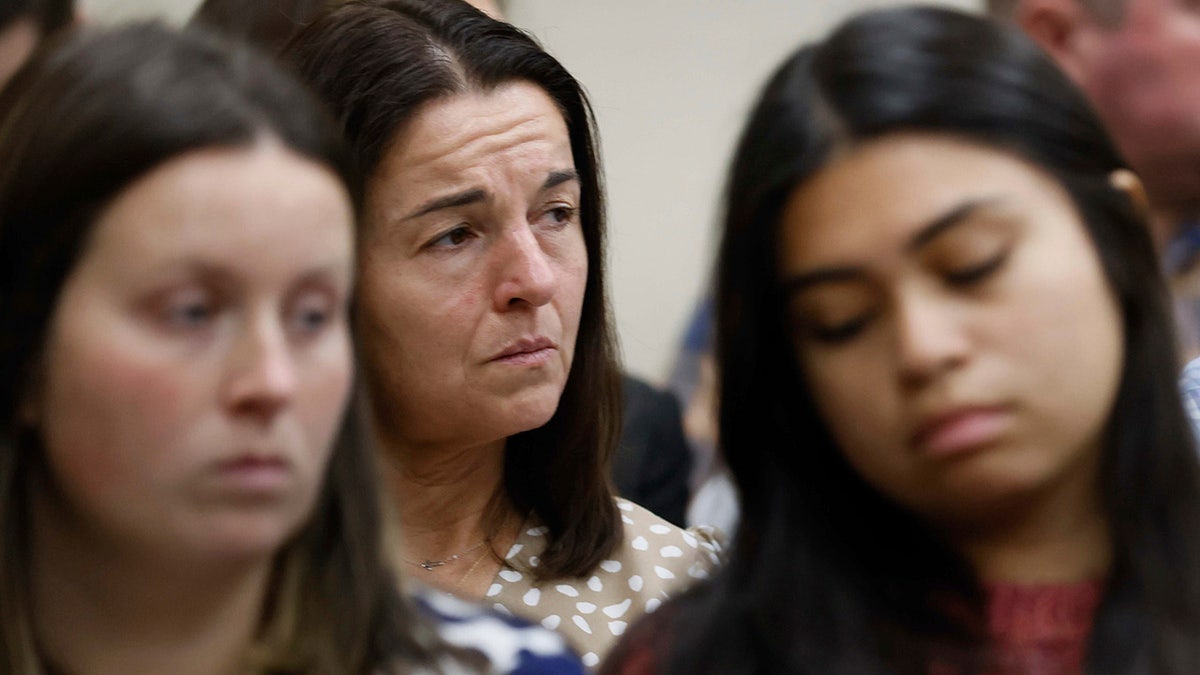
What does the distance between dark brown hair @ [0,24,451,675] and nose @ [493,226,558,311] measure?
1.83 ft

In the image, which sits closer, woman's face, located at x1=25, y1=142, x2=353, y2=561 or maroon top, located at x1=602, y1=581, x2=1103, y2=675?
woman's face, located at x1=25, y1=142, x2=353, y2=561

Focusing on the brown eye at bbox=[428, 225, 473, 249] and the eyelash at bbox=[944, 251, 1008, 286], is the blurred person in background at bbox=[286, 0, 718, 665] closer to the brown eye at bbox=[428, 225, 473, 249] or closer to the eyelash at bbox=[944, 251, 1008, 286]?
the brown eye at bbox=[428, 225, 473, 249]

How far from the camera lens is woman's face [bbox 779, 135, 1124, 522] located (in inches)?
55.8

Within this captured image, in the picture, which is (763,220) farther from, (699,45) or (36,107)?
(699,45)

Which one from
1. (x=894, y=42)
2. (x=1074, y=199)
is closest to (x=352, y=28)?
(x=894, y=42)

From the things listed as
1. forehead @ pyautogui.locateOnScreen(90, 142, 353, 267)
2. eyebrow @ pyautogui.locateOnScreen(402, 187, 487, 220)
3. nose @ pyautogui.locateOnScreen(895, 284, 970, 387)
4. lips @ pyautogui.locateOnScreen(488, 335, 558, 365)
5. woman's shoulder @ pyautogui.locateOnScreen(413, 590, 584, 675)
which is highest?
nose @ pyautogui.locateOnScreen(895, 284, 970, 387)

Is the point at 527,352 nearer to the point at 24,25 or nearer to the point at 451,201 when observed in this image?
the point at 451,201

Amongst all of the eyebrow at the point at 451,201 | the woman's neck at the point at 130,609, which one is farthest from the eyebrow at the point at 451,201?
the woman's neck at the point at 130,609

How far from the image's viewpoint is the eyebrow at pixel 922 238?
56.1 inches

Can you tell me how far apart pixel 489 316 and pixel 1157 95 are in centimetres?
95

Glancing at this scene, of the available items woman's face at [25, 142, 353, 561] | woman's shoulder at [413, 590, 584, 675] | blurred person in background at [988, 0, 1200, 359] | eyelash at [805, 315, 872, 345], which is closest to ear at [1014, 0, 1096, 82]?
blurred person in background at [988, 0, 1200, 359]

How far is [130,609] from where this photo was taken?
1.49 metres

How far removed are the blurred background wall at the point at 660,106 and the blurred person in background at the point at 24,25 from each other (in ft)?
7.09

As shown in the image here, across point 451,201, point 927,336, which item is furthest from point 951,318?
point 451,201
